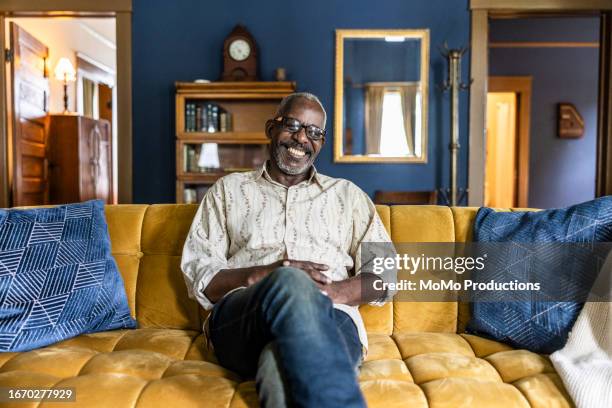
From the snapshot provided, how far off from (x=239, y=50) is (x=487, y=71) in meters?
1.85

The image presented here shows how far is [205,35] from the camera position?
13.1ft

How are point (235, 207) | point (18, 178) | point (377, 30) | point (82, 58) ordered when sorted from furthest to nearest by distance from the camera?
point (82, 58) < point (18, 178) < point (377, 30) < point (235, 207)

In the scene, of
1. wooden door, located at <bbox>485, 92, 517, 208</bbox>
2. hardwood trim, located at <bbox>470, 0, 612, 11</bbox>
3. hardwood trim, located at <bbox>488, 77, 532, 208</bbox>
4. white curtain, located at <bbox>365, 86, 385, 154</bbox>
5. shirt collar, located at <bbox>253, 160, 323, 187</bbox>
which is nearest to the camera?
shirt collar, located at <bbox>253, 160, 323, 187</bbox>

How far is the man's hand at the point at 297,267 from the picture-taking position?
146 centimetres

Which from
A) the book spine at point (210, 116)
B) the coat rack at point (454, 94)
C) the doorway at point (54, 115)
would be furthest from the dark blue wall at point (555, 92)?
the doorway at point (54, 115)

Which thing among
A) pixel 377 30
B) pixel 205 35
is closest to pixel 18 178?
pixel 205 35

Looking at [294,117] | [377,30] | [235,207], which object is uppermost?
[377,30]

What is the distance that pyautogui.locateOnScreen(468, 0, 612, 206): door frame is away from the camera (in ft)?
12.7

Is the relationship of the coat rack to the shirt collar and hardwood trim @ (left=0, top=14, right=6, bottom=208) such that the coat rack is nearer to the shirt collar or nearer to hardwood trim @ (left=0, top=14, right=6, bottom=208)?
the shirt collar

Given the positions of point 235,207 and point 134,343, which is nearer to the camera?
point 134,343

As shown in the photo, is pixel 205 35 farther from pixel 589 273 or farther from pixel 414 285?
pixel 589 273

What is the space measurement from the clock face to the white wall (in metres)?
1.73

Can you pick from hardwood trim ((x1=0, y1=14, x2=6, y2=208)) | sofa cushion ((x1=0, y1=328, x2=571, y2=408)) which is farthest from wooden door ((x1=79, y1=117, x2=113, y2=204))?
sofa cushion ((x1=0, y1=328, x2=571, y2=408))

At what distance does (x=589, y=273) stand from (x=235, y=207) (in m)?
1.05
